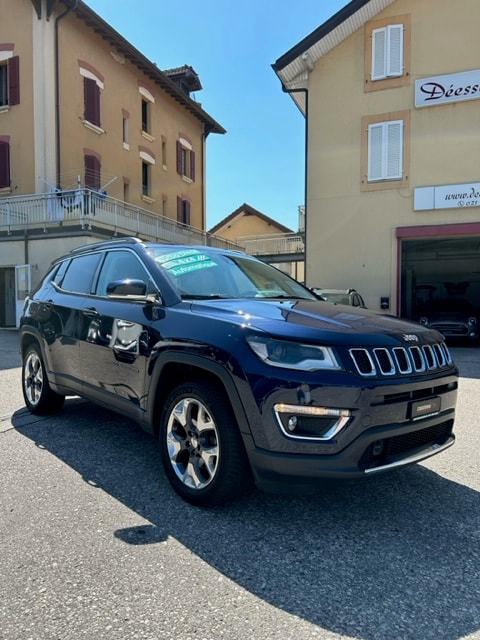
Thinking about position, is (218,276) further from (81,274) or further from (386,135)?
(386,135)

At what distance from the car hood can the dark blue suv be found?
1 cm

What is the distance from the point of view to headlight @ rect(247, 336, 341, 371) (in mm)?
2594

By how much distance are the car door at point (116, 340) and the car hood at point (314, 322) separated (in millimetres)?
586

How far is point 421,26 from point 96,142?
12172 mm

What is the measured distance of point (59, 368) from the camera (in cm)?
463

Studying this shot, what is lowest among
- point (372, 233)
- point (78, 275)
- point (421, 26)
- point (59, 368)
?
point (59, 368)

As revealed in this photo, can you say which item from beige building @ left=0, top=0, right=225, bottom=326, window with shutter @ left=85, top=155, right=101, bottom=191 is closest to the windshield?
beige building @ left=0, top=0, right=225, bottom=326

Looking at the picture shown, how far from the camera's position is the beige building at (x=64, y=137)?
50.6ft

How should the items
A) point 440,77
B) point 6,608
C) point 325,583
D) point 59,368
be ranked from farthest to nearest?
point 440,77 < point 59,368 < point 325,583 < point 6,608

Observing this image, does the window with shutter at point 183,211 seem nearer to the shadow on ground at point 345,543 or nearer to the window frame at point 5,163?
the window frame at point 5,163

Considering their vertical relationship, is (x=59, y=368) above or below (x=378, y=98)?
below

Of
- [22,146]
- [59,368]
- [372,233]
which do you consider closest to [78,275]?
[59,368]

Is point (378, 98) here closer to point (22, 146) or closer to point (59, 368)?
point (22, 146)

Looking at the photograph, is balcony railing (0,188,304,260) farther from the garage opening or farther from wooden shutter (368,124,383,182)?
the garage opening
